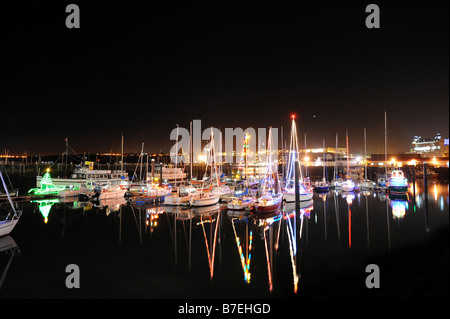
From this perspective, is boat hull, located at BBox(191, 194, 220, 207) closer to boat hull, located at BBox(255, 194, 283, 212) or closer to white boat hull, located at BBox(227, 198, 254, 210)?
white boat hull, located at BBox(227, 198, 254, 210)

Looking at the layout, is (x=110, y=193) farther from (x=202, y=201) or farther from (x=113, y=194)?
(x=202, y=201)

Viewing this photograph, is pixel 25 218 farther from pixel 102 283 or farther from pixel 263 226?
pixel 263 226

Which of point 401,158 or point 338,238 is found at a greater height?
point 401,158

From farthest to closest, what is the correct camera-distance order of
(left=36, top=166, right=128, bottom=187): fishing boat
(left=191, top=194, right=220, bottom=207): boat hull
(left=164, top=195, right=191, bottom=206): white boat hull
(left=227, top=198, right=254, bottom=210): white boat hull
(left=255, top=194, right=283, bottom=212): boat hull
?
(left=36, top=166, right=128, bottom=187): fishing boat, (left=164, top=195, right=191, bottom=206): white boat hull, (left=191, top=194, right=220, bottom=207): boat hull, (left=227, top=198, right=254, bottom=210): white boat hull, (left=255, top=194, right=283, bottom=212): boat hull

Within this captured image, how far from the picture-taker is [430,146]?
363 feet

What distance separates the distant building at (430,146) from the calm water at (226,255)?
103340 millimetres

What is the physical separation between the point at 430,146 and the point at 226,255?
13030 centimetres

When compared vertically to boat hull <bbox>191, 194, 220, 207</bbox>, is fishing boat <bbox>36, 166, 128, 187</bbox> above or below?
above

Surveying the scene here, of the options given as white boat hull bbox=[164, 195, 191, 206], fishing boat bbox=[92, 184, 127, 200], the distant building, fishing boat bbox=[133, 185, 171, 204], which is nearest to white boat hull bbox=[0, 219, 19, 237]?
fishing boat bbox=[133, 185, 171, 204]

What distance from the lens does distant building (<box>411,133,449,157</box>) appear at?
332 ft

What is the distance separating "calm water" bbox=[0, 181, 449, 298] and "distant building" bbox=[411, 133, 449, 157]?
103 metres
